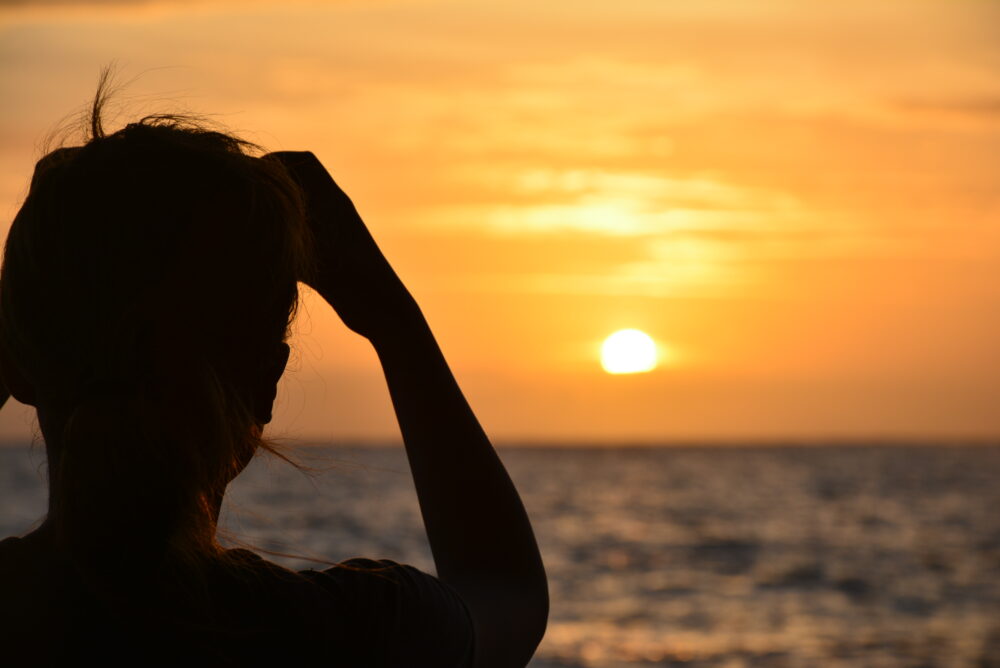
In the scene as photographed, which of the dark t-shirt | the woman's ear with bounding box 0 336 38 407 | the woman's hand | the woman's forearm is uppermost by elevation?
the woman's hand

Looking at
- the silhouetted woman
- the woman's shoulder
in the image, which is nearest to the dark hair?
the silhouetted woman

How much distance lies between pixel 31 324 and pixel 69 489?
0.54 ft

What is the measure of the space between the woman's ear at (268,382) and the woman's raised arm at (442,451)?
83 millimetres

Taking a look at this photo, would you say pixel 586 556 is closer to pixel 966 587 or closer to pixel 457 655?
pixel 966 587

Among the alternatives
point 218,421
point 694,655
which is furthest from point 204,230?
point 694,655

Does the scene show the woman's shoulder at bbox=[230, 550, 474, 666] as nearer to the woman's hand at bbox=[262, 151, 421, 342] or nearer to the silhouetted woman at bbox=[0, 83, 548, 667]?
the silhouetted woman at bbox=[0, 83, 548, 667]

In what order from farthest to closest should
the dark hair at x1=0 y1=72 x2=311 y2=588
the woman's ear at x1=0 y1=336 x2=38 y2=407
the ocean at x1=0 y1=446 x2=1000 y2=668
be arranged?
the ocean at x1=0 y1=446 x2=1000 y2=668, the woman's ear at x1=0 y1=336 x2=38 y2=407, the dark hair at x1=0 y1=72 x2=311 y2=588

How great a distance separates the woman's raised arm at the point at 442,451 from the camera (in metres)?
1.13

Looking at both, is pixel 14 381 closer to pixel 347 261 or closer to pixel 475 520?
pixel 347 261

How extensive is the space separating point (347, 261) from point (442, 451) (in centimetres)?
22

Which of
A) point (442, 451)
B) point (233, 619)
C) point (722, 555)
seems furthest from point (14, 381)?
point (722, 555)

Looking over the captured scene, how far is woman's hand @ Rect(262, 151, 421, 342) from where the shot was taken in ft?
3.81

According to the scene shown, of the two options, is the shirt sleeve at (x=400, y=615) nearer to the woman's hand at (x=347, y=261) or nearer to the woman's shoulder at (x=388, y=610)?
the woman's shoulder at (x=388, y=610)

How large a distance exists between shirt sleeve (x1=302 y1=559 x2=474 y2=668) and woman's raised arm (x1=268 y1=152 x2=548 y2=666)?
0.04 metres
